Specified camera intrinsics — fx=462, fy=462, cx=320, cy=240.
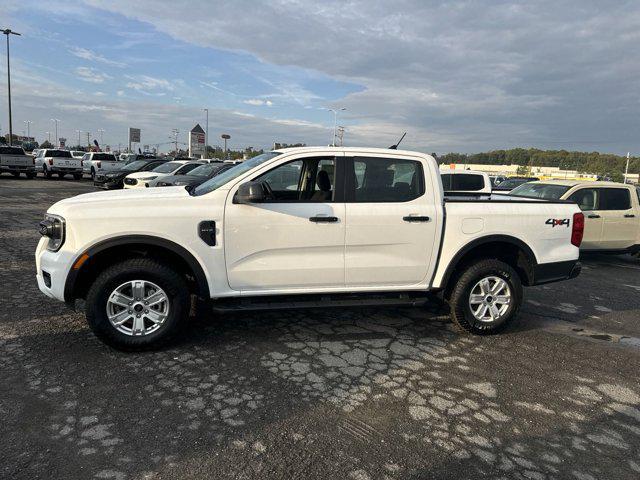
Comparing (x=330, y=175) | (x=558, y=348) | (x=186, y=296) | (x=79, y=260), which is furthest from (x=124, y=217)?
(x=558, y=348)

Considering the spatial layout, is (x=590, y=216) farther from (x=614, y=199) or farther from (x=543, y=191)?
(x=543, y=191)

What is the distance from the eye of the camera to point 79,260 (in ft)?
12.8

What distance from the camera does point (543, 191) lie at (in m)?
9.51

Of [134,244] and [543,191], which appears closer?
[134,244]

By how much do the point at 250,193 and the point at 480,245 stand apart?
8.23 ft

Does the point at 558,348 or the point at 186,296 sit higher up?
the point at 186,296

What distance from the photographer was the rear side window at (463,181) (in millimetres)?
10727

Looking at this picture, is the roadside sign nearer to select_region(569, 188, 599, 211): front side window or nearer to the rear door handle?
select_region(569, 188, 599, 211): front side window

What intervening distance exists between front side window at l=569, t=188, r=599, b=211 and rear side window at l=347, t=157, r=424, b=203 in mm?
5902

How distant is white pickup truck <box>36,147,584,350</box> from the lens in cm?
400

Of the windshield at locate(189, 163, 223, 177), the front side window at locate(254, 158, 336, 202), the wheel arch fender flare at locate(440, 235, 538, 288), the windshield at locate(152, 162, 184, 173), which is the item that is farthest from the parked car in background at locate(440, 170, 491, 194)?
the windshield at locate(152, 162, 184, 173)

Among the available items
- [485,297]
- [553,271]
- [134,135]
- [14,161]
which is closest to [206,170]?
[485,297]

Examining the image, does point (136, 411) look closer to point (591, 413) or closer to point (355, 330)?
point (355, 330)

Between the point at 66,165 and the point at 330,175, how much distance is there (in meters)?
28.6
